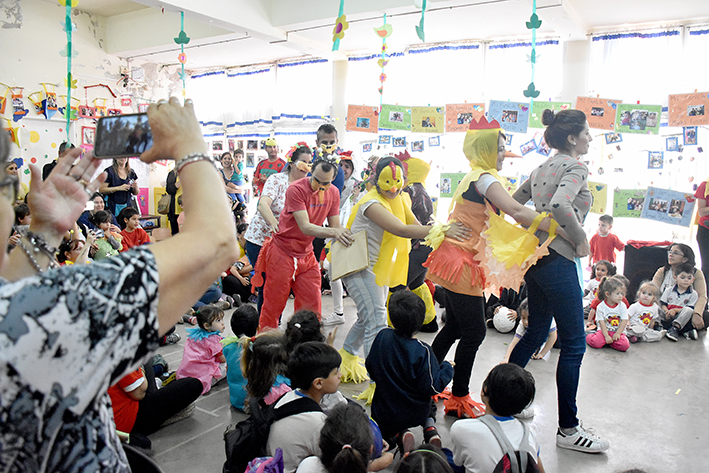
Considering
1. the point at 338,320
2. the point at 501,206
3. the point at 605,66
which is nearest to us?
the point at 501,206

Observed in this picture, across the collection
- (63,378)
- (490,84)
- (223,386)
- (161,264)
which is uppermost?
(490,84)

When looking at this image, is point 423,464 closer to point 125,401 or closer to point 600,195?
point 125,401

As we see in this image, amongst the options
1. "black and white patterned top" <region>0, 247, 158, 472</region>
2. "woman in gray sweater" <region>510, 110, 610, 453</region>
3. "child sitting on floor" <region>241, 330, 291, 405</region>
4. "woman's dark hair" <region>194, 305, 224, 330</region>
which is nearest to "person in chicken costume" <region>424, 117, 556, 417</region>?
"woman in gray sweater" <region>510, 110, 610, 453</region>

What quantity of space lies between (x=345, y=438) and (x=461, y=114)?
6097mm

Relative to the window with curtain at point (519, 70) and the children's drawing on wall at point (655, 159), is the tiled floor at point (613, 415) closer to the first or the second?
the children's drawing on wall at point (655, 159)

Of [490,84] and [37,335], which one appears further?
[490,84]

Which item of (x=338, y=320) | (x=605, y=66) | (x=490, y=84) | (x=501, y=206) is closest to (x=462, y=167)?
(x=490, y=84)

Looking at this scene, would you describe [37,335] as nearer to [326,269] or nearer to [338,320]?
[338,320]

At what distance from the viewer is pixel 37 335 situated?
1.68ft

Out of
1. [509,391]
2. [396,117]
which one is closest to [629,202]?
[396,117]

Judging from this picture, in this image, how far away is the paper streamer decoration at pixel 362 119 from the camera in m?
7.44

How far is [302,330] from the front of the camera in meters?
2.53

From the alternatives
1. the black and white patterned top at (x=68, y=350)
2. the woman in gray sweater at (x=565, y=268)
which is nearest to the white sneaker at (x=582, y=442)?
the woman in gray sweater at (x=565, y=268)

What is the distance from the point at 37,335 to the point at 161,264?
5.7 inches
